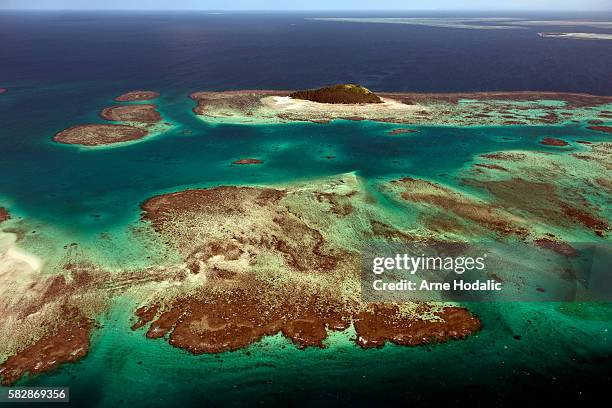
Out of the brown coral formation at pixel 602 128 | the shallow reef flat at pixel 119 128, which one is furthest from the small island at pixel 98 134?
the brown coral formation at pixel 602 128

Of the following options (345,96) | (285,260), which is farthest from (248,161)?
(345,96)

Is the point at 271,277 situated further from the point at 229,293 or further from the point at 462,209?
the point at 462,209

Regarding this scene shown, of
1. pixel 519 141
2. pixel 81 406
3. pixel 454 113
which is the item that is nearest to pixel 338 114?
pixel 454 113

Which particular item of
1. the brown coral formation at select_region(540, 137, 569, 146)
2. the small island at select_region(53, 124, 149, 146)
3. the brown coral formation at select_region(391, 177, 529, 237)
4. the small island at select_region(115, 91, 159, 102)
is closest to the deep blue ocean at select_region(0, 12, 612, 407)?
the brown coral formation at select_region(540, 137, 569, 146)

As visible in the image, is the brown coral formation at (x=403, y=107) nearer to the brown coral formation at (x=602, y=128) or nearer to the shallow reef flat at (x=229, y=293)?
the brown coral formation at (x=602, y=128)

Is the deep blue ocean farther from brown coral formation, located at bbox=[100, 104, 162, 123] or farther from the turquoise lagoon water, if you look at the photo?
brown coral formation, located at bbox=[100, 104, 162, 123]

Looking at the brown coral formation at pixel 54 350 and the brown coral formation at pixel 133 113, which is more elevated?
the brown coral formation at pixel 133 113

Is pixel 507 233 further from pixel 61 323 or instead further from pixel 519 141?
pixel 61 323
